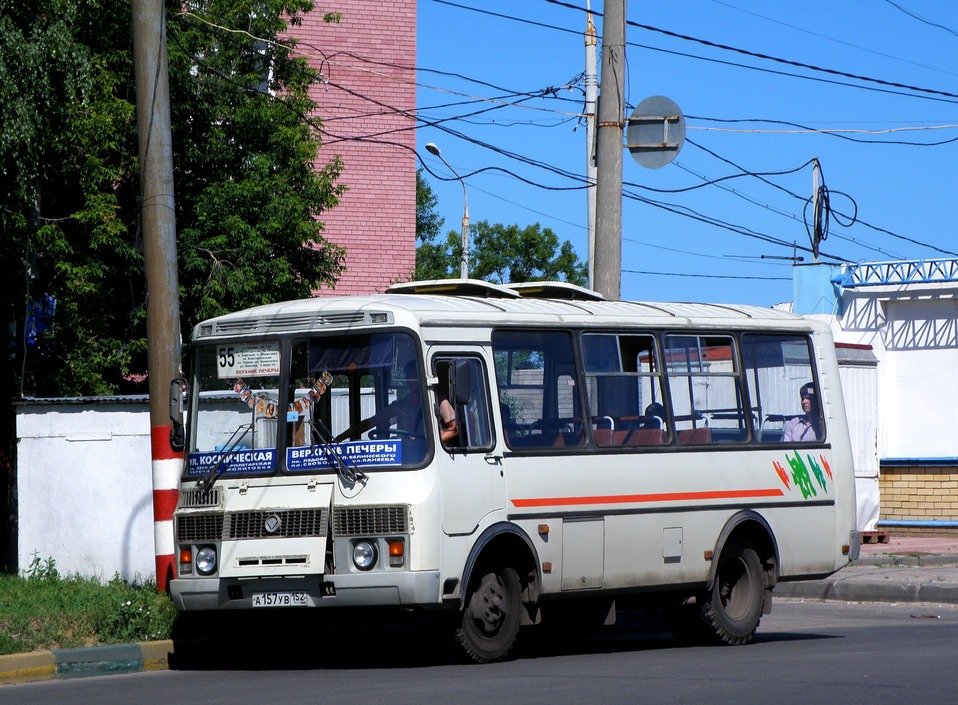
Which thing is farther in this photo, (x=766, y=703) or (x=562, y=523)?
(x=562, y=523)

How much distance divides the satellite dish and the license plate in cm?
809

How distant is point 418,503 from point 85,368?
9224 mm

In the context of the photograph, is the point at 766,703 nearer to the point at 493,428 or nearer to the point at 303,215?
the point at 493,428

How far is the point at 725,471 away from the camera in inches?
480

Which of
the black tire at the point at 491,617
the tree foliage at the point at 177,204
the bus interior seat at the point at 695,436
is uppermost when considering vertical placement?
the tree foliage at the point at 177,204

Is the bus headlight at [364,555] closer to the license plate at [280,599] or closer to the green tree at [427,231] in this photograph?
the license plate at [280,599]

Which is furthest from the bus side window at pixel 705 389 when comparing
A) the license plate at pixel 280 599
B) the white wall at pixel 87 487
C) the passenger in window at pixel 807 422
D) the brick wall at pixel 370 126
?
the brick wall at pixel 370 126

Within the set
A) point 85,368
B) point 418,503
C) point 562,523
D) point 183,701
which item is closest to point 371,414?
point 418,503

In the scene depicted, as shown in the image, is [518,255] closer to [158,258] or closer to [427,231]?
[427,231]

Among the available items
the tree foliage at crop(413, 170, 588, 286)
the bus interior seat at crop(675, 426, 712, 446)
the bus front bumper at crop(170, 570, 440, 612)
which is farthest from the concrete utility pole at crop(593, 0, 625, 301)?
the tree foliage at crop(413, 170, 588, 286)

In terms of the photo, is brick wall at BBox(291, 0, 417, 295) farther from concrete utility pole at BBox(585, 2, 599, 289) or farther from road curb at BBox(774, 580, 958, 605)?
road curb at BBox(774, 580, 958, 605)

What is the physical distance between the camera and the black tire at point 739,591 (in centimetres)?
1225

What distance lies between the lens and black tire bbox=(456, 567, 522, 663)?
1029 cm

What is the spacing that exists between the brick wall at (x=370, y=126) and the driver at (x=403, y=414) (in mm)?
16626
